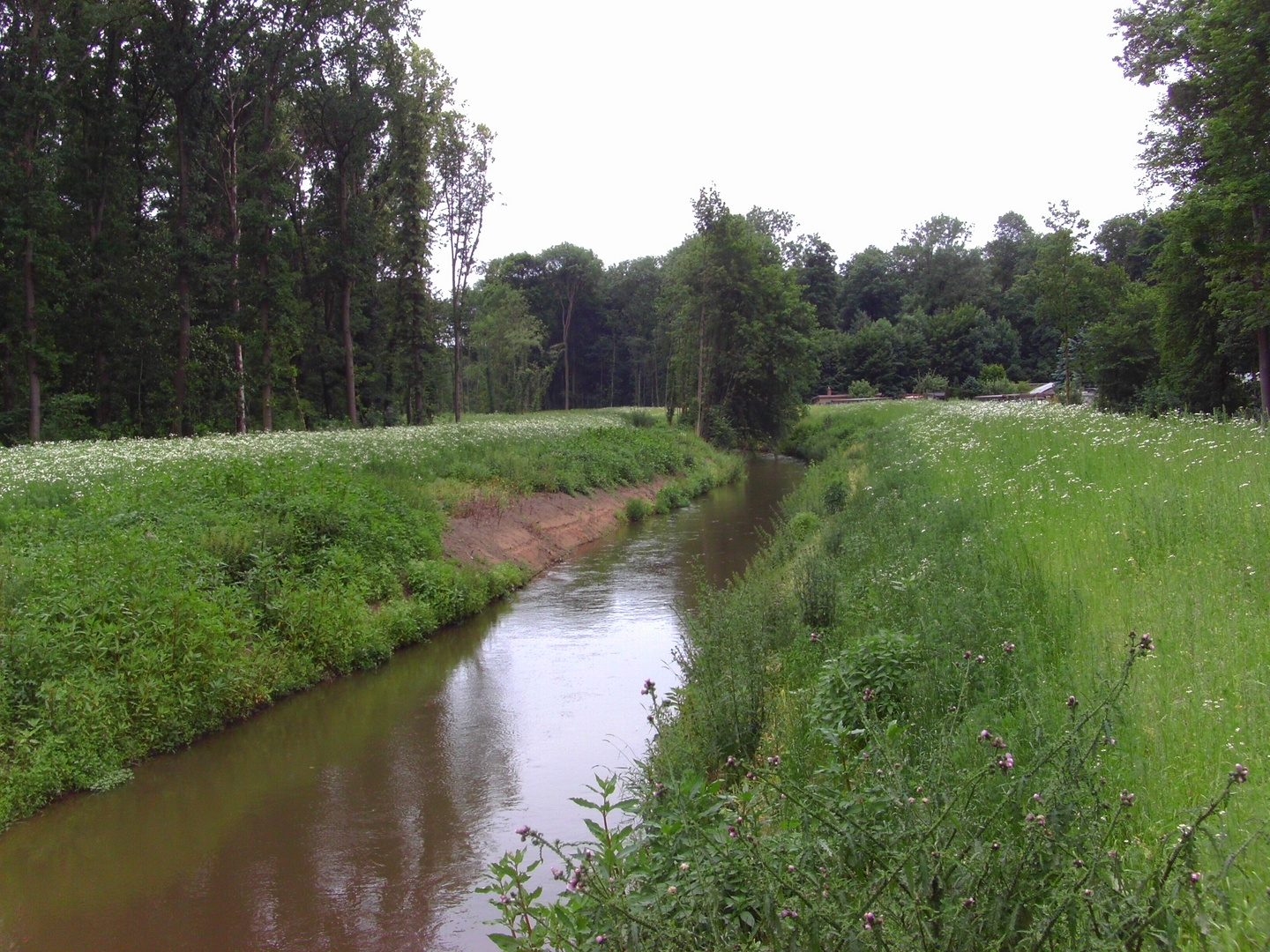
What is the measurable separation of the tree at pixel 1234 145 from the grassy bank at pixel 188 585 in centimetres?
1679

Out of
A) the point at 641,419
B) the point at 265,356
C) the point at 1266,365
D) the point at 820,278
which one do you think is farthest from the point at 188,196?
the point at 820,278

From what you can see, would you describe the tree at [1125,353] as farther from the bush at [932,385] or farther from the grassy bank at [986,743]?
the bush at [932,385]

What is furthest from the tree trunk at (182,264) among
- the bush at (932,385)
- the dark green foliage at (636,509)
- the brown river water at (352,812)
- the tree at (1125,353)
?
the bush at (932,385)

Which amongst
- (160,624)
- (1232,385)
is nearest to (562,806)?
(160,624)

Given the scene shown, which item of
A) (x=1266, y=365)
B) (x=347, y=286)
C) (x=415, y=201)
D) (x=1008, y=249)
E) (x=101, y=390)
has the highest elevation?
(x=1008, y=249)

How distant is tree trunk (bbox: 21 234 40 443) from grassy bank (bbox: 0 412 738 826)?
8988 mm

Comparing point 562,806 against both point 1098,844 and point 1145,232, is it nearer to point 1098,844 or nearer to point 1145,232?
point 1098,844

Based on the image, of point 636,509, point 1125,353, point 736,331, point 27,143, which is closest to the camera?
point 636,509

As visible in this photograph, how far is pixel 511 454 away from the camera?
2425 centimetres

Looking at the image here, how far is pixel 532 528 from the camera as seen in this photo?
2077cm

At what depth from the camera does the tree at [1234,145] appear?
18500mm

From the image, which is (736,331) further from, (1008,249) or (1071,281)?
(1008,249)

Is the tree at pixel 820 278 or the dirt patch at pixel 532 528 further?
the tree at pixel 820 278

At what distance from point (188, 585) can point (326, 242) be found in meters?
28.9
